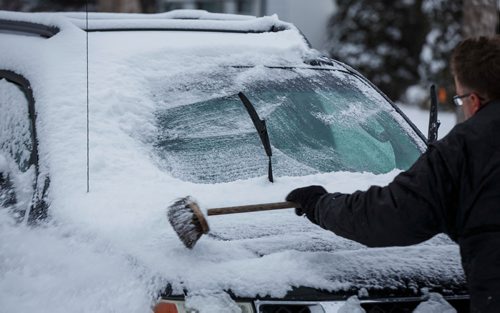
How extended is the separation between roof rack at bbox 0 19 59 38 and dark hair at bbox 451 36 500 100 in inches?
76.4

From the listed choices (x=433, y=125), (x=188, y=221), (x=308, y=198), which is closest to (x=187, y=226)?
(x=188, y=221)

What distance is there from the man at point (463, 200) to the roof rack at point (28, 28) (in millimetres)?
1808

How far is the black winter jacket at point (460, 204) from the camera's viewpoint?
2309 millimetres

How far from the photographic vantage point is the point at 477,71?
8.09ft

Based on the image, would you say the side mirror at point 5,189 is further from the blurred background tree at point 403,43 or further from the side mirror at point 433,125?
the blurred background tree at point 403,43

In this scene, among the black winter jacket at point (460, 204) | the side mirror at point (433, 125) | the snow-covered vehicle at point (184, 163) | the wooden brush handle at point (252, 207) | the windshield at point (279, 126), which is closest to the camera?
the black winter jacket at point (460, 204)

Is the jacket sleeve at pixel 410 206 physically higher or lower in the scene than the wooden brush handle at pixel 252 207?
higher

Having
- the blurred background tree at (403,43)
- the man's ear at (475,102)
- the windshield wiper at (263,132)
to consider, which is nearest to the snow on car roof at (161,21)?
the windshield wiper at (263,132)

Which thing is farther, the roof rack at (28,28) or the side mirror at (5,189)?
the roof rack at (28,28)

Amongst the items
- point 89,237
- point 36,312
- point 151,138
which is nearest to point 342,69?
point 151,138

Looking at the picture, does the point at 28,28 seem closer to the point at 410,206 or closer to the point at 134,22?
the point at 134,22

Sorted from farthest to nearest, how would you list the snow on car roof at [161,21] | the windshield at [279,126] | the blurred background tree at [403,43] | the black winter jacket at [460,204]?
the blurred background tree at [403,43] < the snow on car roof at [161,21] < the windshield at [279,126] < the black winter jacket at [460,204]

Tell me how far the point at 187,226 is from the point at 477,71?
104cm

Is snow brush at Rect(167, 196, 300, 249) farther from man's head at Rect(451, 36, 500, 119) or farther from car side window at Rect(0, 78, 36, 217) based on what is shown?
man's head at Rect(451, 36, 500, 119)
